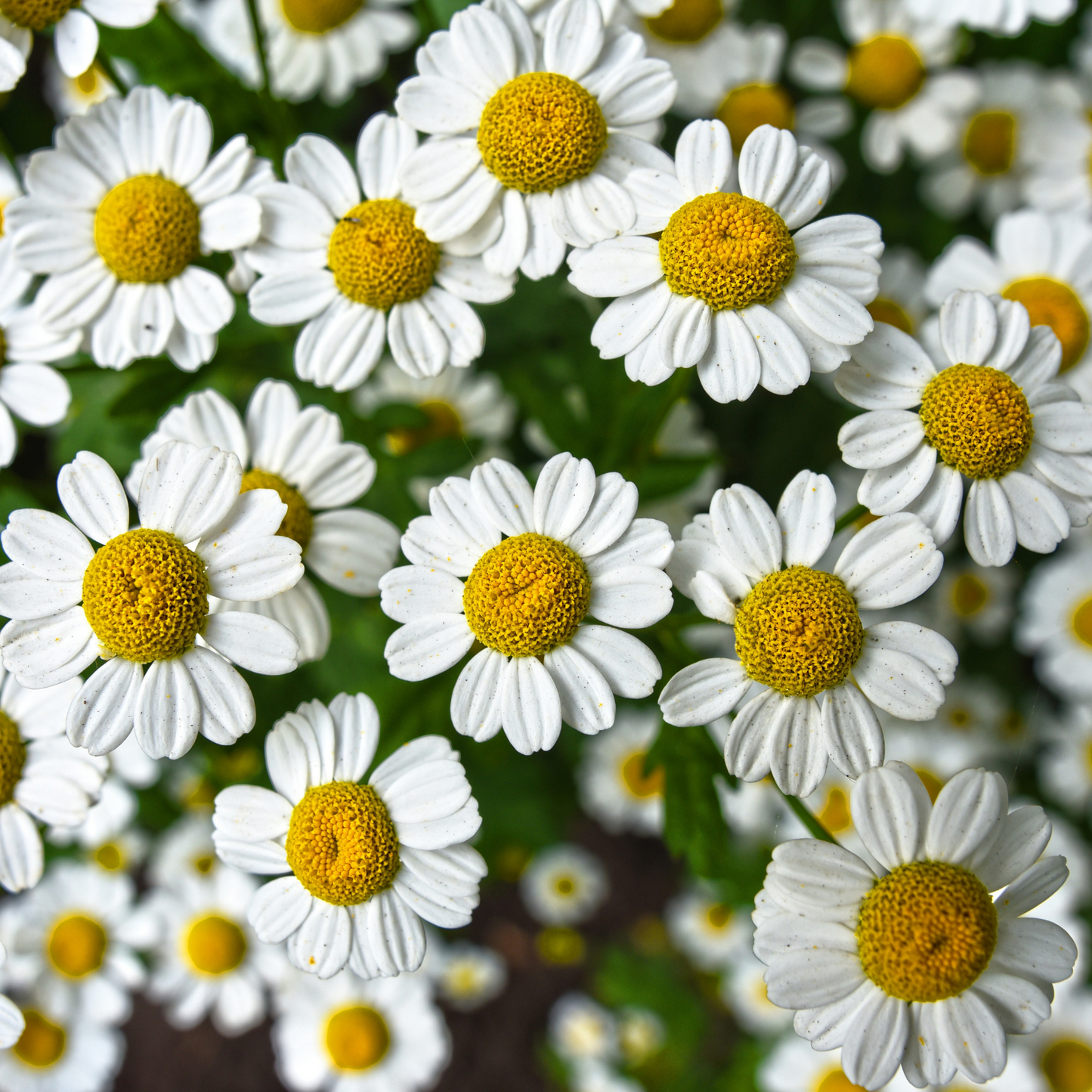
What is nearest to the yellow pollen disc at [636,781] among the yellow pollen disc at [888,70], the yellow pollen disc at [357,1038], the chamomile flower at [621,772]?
the chamomile flower at [621,772]

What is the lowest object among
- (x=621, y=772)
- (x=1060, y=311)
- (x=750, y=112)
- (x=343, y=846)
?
(x=621, y=772)

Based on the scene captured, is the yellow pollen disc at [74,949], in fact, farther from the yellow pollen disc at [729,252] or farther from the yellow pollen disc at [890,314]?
the yellow pollen disc at [890,314]

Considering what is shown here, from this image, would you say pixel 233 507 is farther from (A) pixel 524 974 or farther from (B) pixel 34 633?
(A) pixel 524 974

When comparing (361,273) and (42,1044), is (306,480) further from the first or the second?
(42,1044)

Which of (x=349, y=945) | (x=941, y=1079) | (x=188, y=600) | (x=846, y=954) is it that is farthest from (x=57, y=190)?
(x=941, y=1079)

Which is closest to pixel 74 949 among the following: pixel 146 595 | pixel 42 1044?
pixel 42 1044
